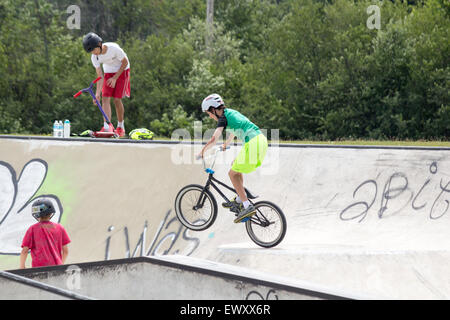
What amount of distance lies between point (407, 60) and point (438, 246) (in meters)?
16.7

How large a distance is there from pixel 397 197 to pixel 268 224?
3.01 metres

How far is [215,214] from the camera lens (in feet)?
26.3

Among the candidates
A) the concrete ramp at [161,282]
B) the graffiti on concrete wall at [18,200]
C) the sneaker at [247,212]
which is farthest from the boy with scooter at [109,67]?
the concrete ramp at [161,282]

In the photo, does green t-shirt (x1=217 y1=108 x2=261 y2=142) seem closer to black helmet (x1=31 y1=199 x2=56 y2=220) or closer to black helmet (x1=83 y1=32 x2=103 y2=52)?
black helmet (x1=31 y1=199 x2=56 y2=220)

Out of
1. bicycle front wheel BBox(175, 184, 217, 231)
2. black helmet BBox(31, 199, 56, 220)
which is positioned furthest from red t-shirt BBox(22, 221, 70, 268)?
bicycle front wheel BBox(175, 184, 217, 231)

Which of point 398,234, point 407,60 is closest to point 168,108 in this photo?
point 407,60

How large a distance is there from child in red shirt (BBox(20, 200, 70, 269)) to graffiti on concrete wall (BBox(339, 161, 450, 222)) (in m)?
4.80

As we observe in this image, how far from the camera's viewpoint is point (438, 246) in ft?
28.1

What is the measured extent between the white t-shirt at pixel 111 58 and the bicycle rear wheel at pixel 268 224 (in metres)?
4.80

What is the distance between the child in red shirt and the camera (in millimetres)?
6309

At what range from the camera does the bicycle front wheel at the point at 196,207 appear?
804 centimetres

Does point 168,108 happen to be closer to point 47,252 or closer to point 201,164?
point 201,164

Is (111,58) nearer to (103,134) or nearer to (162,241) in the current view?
(103,134)

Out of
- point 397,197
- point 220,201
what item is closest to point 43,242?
point 220,201
